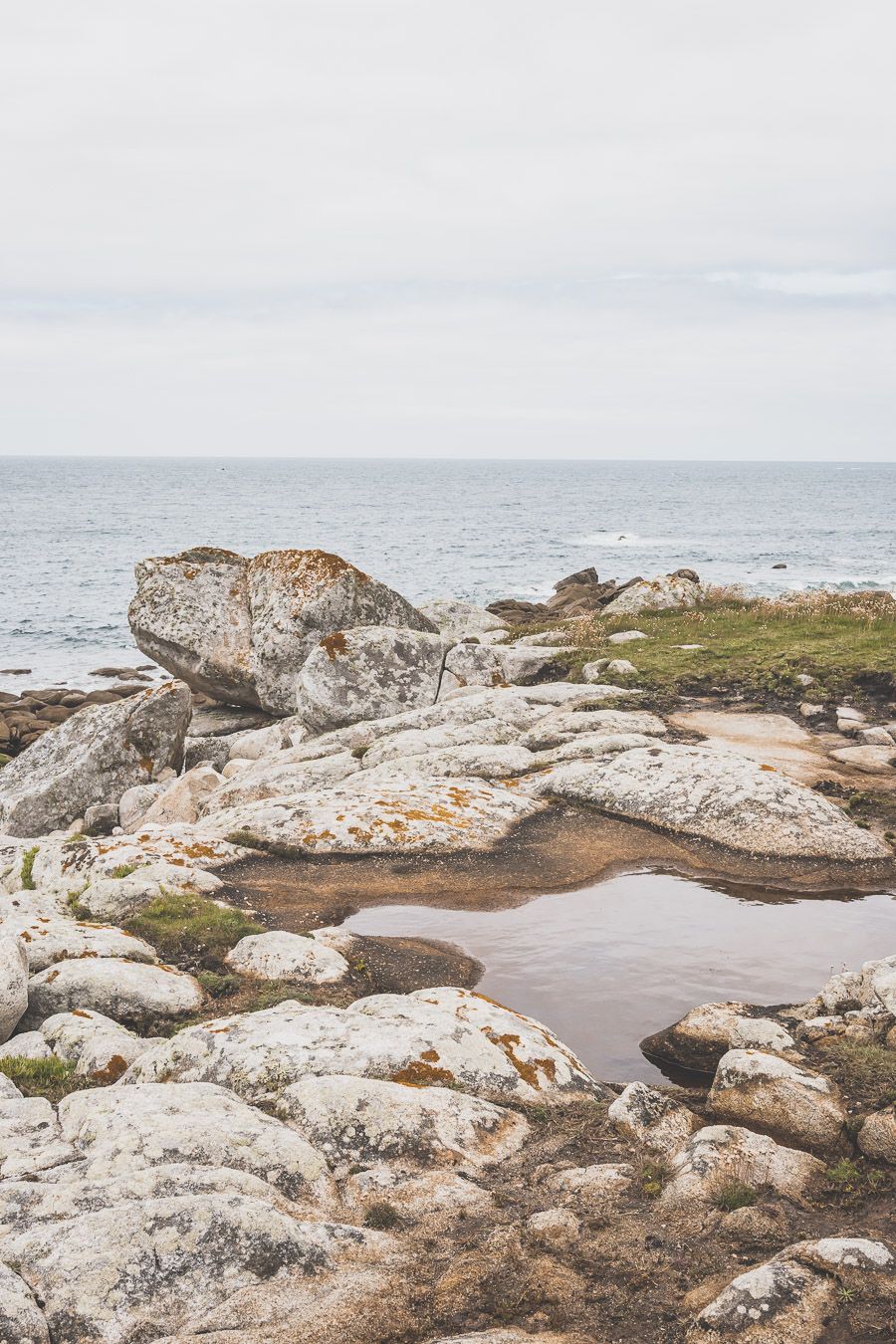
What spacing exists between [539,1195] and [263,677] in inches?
928

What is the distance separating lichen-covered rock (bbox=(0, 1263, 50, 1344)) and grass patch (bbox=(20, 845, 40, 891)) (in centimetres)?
1043

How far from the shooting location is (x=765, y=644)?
1169 inches

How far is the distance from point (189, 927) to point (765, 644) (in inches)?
872

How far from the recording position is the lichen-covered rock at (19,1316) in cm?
521

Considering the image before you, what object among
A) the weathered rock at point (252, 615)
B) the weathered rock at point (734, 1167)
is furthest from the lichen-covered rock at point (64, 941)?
the weathered rock at point (252, 615)

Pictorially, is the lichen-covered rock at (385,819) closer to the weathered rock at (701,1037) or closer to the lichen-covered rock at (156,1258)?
the weathered rock at (701,1037)

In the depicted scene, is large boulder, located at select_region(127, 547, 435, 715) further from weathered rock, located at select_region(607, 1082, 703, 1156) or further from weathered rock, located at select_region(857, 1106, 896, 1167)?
weathered rock, located at select_region(857, 1106, 896, 1167)

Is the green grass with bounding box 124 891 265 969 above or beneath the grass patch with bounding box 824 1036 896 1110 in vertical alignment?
beneath

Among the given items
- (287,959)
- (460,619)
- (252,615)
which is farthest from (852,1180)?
(460,619)

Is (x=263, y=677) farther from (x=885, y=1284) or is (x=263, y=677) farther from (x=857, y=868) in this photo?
(x=885, y=1284)

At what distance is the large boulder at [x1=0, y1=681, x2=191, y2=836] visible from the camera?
79.3 ft

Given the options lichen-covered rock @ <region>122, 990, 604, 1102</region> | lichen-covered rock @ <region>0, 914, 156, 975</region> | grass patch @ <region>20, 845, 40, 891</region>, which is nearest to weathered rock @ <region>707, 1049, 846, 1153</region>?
lichen-covered rock @ <region>122, 990, 604, 1102</region>

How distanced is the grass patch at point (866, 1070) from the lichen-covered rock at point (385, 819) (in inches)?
312

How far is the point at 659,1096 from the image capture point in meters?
8.21
